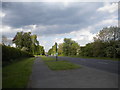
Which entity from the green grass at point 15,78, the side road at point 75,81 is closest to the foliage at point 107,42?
the side road at point 75,81

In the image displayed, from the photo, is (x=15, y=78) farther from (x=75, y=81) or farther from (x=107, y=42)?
(x=107, y=42)

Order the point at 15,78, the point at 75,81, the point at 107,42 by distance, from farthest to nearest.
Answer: the point at 107,42 < the point at 15,78 < the point at 75,81

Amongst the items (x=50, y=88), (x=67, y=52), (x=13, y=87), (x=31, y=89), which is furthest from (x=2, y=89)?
(x=67, y=52)

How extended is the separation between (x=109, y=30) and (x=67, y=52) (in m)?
54.7

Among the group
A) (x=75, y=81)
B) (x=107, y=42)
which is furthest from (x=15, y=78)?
(x=107, y=42)

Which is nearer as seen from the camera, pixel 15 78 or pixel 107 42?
pixel 15 78

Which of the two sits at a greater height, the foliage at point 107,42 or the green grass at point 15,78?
the foliage at point 107,42

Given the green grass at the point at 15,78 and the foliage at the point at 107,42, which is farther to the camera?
the foliage at the point at 107,42

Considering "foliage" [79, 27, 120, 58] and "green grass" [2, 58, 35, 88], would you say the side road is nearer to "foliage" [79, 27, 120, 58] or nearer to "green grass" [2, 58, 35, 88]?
"green grass" [2, 58, 35, 88]

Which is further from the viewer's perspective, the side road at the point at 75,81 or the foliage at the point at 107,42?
the foliage at the point at 107,42

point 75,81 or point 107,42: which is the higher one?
point 107,42

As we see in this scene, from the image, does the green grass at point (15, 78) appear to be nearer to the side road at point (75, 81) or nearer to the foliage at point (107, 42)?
the side road at point (75, 81)

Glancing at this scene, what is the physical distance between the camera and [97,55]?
121ft

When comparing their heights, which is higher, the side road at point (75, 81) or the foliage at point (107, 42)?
the foliage at point (107, 42)
